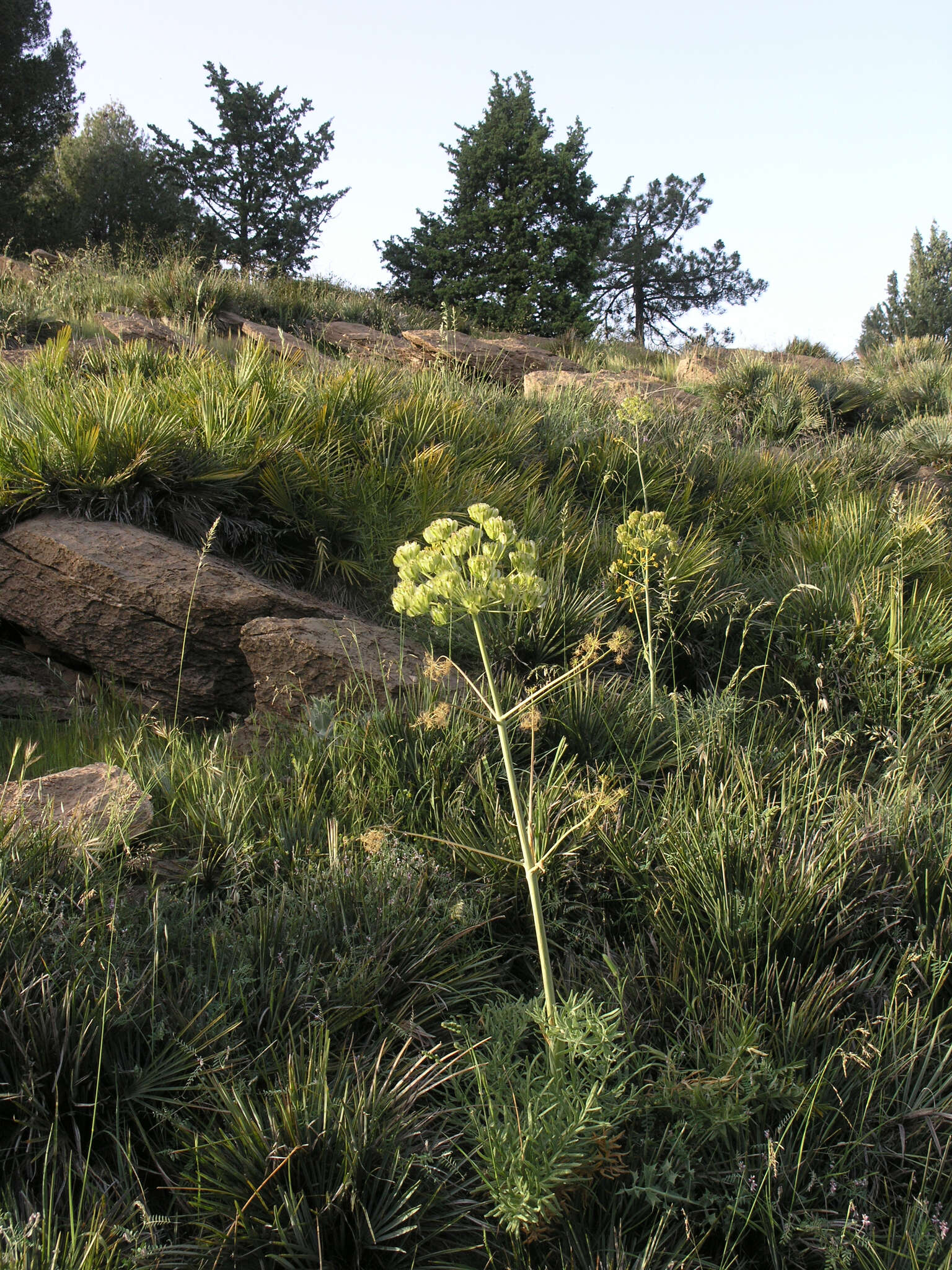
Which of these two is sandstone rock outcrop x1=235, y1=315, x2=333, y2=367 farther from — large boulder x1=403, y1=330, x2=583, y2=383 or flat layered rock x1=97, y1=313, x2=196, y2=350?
large boulder x1=403, y1=330, x2=583, y2=383

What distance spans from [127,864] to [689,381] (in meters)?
10.2

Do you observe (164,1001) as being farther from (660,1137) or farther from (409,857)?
(660,1137)

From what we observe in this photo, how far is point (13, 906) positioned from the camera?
203cm

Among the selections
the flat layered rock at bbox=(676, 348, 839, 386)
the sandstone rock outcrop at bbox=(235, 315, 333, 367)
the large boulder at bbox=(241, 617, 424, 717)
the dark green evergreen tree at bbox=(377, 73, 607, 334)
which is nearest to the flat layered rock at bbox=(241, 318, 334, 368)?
the sandstone rock outcrop at bbox=(235, 315, 333, 367)

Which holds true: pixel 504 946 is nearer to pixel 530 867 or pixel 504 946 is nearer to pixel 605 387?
pixel 530 867

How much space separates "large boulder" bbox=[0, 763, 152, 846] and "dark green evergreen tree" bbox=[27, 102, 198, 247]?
28029mm

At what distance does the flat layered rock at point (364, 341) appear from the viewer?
378 inches

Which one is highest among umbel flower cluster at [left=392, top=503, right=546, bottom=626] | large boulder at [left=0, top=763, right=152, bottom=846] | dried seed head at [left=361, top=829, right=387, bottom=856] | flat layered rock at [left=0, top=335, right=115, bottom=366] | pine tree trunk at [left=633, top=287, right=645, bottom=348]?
pine tree trunk at [left=633, top=287, right=645, bottom=348]

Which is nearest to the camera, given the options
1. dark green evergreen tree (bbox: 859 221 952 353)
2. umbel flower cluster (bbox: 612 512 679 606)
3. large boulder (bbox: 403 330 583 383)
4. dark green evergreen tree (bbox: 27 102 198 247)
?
umbel flower cluster (bbox: 612 512 679 606)

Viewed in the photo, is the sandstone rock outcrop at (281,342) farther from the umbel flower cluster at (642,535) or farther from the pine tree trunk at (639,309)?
the pine tree trunk at (639,309)

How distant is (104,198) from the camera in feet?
91.9

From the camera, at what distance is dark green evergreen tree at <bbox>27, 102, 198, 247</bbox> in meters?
26.8

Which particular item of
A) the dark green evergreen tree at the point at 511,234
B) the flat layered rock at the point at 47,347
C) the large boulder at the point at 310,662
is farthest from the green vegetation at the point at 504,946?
the dark green evergreen tree at the point at 511,234

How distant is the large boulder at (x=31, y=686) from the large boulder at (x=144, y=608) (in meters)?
0.15
